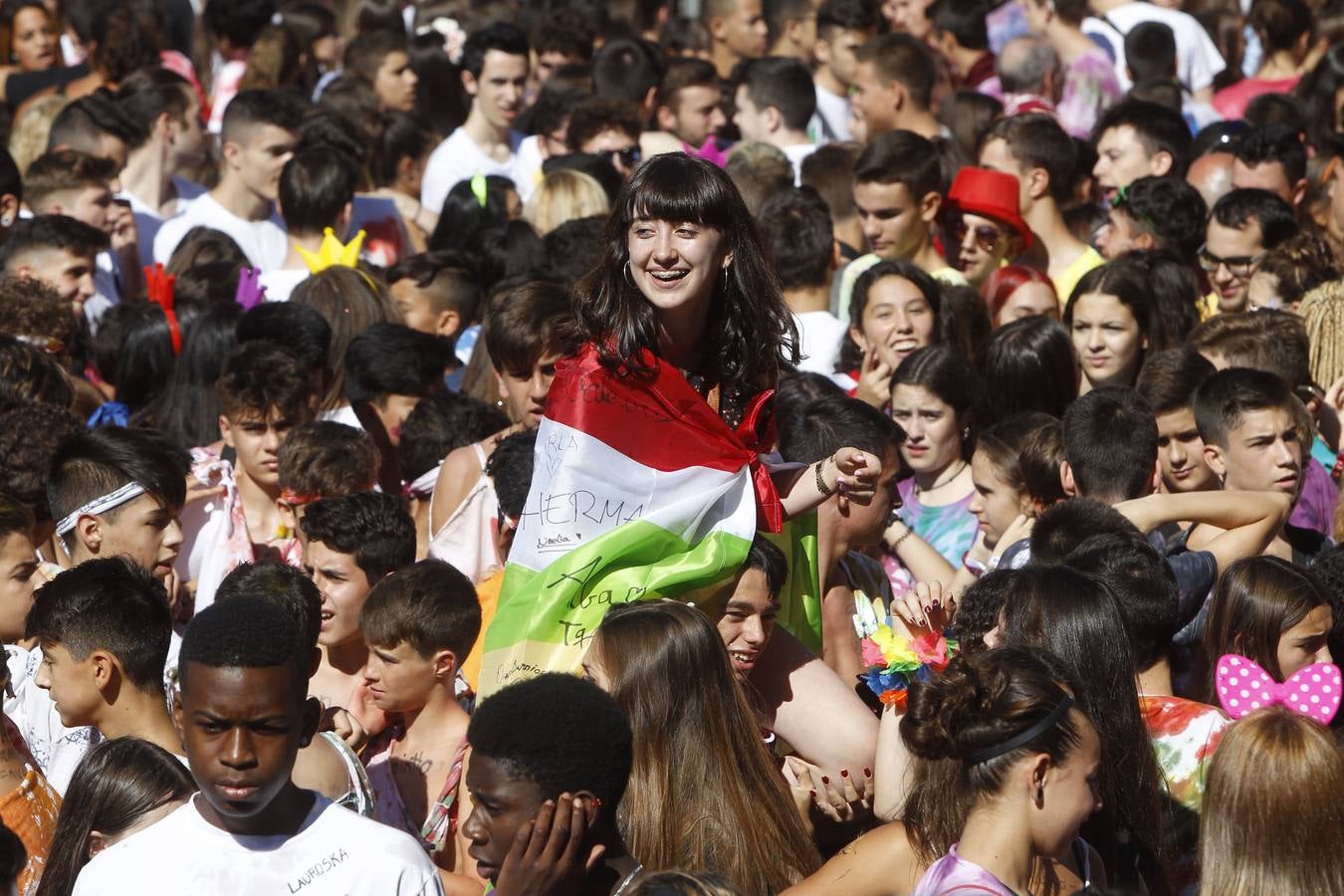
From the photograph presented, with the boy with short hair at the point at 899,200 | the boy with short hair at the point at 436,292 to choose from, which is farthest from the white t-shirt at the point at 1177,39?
the boy with short hair at the point at 436,292

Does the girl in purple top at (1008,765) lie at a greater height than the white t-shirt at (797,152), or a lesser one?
greater

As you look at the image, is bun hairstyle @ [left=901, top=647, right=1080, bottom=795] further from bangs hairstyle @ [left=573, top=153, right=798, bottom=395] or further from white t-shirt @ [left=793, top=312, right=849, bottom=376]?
white t-shirt @ [left=793, top=312, right=849, bottom=376]

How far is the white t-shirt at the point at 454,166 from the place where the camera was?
10.5 metres

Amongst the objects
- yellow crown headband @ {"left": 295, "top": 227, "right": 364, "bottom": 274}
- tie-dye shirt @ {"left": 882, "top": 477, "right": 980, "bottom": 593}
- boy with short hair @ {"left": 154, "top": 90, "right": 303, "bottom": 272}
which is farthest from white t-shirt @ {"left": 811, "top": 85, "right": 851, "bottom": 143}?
tie-dye shirt @ {"left": 882, "top": 477, "right": 980, "bottom": 593}

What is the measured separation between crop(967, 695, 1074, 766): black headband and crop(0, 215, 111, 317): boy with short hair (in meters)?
5.17

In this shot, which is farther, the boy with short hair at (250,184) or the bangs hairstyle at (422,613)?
the boy with short hair at (250,184)

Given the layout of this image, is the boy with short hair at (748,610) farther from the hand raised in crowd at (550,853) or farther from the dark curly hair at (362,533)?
the dark curly hair at (362,533)

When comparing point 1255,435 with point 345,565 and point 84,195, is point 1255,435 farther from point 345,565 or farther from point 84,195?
point 84,195

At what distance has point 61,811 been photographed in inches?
154

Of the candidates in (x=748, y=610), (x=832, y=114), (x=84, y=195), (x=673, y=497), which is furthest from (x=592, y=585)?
(x=832, y=114)

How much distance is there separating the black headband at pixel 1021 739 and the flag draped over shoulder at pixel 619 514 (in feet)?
3.01

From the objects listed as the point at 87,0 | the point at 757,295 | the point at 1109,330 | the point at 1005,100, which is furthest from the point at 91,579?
the point at 87,0

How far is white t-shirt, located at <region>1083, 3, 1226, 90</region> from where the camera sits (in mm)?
12484

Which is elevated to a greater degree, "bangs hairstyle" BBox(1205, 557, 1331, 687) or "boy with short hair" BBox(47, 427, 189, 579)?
"bangs hairstyle" BBox(1205, 557, 1331, 687)
